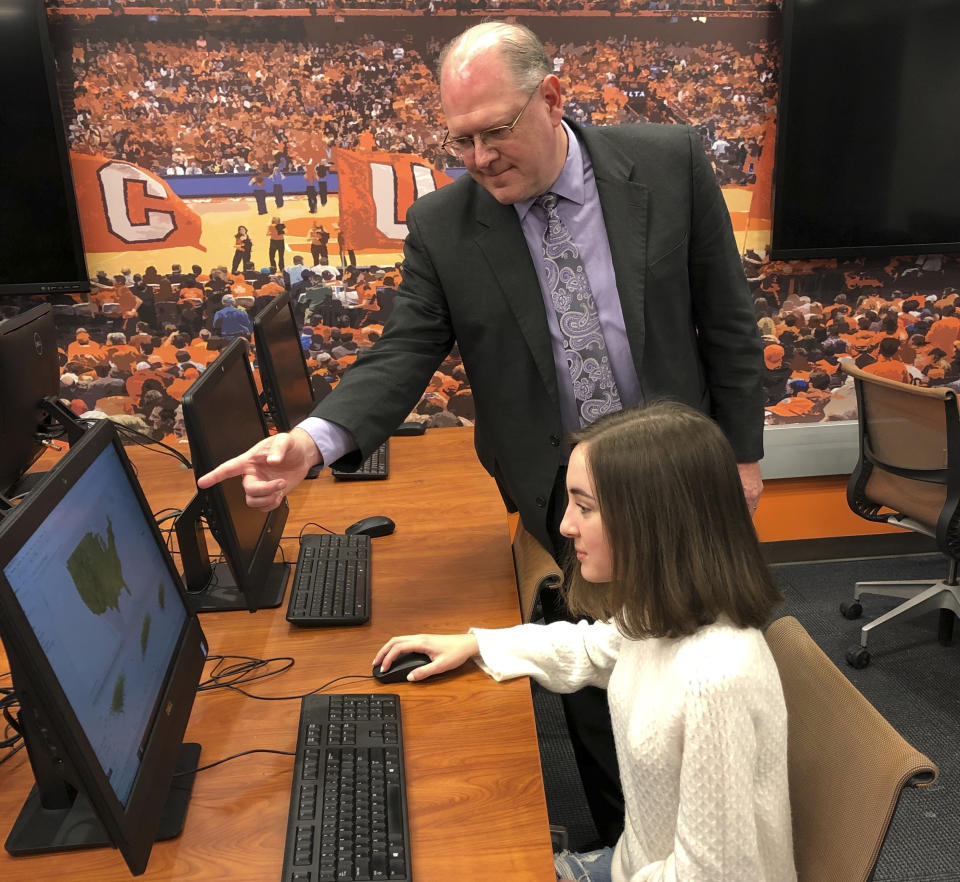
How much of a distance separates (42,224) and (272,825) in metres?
2.37

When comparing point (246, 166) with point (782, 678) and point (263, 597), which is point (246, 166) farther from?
point (782, 678)

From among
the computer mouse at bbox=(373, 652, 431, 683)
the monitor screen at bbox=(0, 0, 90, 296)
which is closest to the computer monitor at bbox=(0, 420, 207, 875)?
the computer mouse at bbox=(373, 652, 431, 683)

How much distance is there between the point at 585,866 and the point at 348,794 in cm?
44

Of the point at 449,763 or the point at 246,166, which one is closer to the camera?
the point at 449,763

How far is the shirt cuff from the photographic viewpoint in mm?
1560

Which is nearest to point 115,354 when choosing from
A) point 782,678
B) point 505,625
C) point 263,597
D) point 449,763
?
point 263,597

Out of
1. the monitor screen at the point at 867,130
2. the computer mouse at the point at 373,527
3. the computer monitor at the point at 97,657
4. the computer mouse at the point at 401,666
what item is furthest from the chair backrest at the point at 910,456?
the computer monitor at the point at 97,657

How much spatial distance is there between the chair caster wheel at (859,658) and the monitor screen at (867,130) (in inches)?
54.1

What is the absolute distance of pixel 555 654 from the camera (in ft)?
4.53

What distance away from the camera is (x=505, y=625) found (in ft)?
5.05

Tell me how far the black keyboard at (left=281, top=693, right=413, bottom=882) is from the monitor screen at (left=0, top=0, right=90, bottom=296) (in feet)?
6.94

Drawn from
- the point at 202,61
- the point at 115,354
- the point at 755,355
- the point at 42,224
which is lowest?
the point at 115,354

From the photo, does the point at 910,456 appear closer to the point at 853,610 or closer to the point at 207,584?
the point at 853,610

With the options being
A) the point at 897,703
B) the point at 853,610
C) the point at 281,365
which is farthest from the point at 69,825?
the point at 853,610
